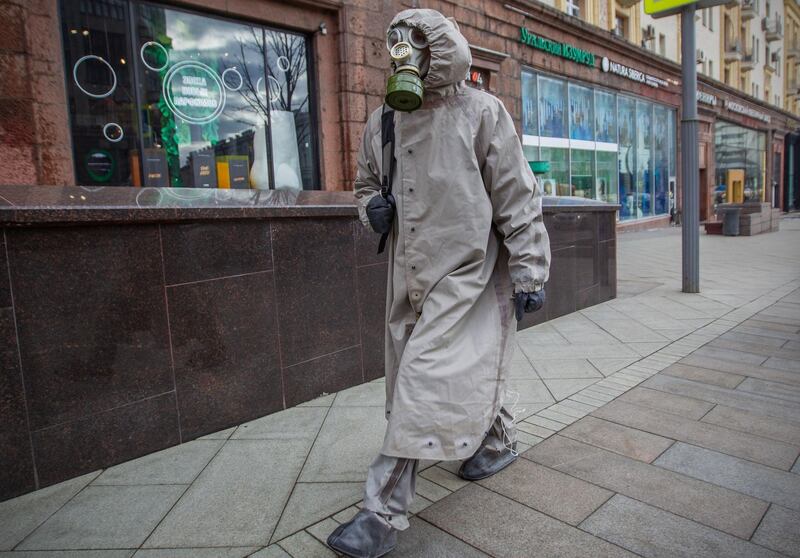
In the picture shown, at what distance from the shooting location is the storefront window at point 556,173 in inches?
634

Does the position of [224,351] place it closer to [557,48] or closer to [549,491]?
[549,491]

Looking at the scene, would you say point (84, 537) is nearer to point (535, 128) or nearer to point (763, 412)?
point (763, 412)

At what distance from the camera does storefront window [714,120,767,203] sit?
27953 millimetres

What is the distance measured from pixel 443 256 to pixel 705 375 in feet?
9.59

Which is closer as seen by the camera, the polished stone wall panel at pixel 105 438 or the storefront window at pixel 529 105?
the polished stone wall panel at pixel 105 438

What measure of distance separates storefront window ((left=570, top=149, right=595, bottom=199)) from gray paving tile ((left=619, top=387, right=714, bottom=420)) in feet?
46.0

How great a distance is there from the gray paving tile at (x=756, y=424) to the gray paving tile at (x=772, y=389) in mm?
449

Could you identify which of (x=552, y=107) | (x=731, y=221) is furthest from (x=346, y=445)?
(x=731, y=221)

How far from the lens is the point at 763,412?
356 centimetres

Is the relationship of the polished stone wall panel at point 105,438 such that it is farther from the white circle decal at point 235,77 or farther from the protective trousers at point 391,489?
the white circle decal at point 235,77

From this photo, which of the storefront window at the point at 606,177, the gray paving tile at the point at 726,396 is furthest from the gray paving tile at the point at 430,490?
the storefront window at the point at 606,177

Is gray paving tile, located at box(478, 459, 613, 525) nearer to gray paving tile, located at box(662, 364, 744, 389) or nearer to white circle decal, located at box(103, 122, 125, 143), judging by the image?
gray paving tile, located at box(662, 364, 744, 389)

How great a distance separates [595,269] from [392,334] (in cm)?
529

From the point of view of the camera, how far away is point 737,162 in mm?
30109
